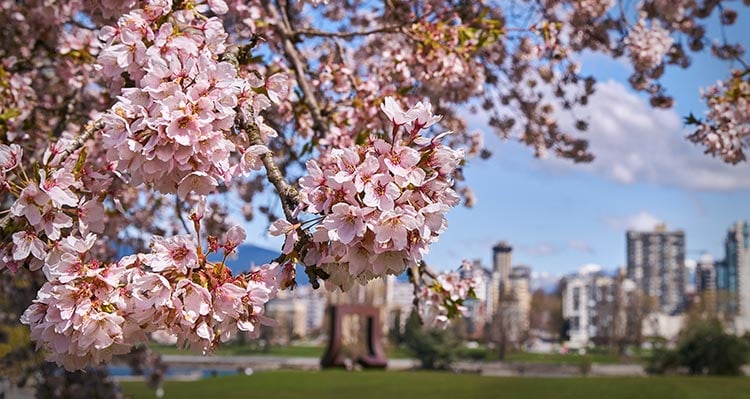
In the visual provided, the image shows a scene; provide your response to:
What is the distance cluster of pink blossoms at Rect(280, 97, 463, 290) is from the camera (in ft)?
4.61

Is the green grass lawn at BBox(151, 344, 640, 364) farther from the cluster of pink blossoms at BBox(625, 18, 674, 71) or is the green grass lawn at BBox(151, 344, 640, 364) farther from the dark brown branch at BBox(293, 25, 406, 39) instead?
the dark brown branch at BBox(293, 25, 406, 39)

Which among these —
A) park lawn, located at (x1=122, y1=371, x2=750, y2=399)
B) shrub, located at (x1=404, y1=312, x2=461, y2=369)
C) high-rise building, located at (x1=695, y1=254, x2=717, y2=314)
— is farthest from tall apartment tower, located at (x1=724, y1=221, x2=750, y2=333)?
park lawn, located at (x1=122, y1=371, x2=750, y2=399)

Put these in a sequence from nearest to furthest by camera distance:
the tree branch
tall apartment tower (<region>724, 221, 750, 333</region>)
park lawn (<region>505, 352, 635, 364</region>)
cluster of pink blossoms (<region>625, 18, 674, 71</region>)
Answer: the tree branch < cluster of pink blossoms (<region>625, 18, 674, 71</region>) < park lawn (<region>505, 352, 635, 364</region>) < tall apartment tower (<region>724, 221, 750, 333</region>)

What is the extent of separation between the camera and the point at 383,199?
Answer: 1.40m

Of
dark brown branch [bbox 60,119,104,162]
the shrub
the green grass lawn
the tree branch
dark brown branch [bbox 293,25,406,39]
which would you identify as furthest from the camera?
the green grass lawn

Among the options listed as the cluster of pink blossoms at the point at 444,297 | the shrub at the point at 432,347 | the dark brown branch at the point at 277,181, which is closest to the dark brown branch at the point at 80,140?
the dark brown branch at the point at 277,181

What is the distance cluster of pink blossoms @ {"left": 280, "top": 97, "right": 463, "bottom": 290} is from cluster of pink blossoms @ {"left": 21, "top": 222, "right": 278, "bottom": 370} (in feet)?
0.47

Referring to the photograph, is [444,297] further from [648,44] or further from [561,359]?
[561,359]

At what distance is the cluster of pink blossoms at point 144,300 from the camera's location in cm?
149

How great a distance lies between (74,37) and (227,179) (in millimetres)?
2032

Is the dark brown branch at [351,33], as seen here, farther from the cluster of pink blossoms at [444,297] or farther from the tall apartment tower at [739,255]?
the tall apartment tower at [739,255]

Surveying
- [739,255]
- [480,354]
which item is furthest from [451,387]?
[739,255]

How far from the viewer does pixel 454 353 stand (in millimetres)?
35688

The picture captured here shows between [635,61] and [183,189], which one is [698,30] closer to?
[635,61]
